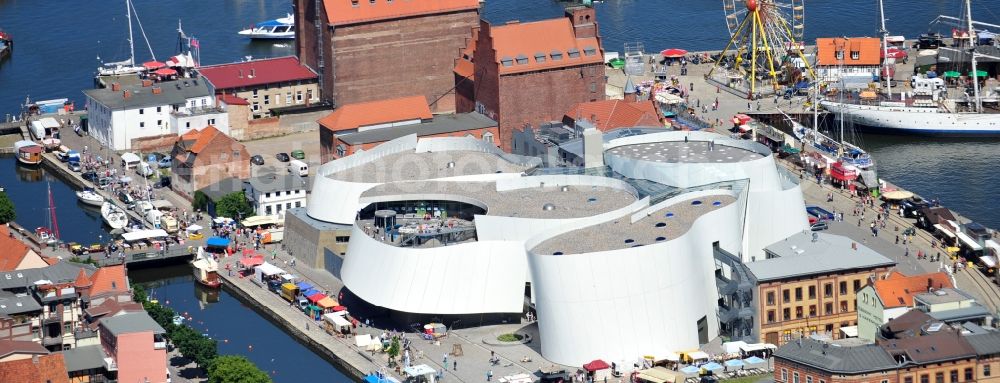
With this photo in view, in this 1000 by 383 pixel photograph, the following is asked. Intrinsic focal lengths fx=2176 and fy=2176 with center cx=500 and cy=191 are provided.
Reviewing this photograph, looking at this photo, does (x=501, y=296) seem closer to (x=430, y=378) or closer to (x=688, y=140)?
(x=430, y=378)

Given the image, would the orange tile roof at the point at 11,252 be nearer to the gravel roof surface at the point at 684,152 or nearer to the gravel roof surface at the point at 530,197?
the gravel roof surface at the point at 530,197

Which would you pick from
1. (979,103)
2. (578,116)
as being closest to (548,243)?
(578,116)

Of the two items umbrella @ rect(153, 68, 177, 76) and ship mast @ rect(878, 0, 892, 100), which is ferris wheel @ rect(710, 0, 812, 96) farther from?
umbrella @ rect(153, 68, 177, 76)

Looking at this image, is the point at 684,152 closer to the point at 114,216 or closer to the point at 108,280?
the point at 108,280

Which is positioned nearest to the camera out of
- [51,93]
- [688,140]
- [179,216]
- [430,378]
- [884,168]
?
[430,378]

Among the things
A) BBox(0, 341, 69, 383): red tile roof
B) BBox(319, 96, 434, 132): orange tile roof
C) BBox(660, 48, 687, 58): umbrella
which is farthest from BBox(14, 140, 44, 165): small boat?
BBox(660, 48, 687, 58): umbrella

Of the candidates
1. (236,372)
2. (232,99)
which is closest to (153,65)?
(232,99)
